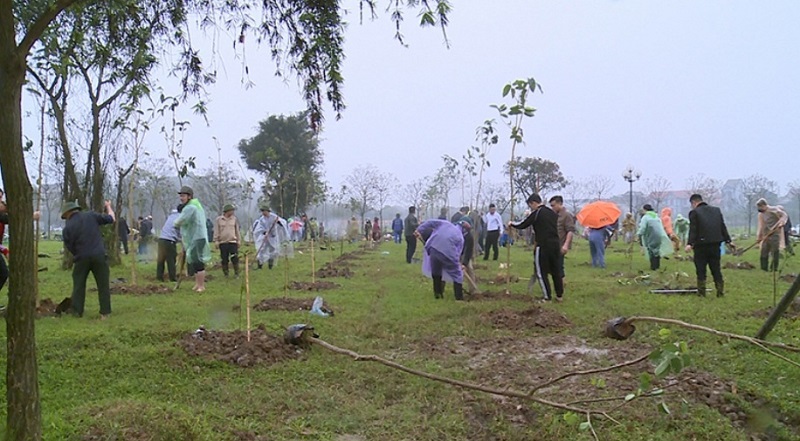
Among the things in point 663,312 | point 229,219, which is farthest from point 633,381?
point 229,219

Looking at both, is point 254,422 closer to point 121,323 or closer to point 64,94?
point 121,323

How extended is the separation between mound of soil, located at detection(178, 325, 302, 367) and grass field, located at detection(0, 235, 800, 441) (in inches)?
4.1

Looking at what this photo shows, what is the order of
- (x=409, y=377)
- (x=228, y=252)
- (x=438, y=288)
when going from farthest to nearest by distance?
(x=228, y=252) → (x=438, y=288) → (x=409, y=377)

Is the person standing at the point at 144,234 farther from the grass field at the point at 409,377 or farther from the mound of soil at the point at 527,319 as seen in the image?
the mound of soil at the point at 527,319

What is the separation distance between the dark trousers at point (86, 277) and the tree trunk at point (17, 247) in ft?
16.4

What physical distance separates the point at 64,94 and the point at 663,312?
1318 centimetres

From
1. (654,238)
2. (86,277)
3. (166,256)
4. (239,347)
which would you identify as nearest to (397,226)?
(654,238)

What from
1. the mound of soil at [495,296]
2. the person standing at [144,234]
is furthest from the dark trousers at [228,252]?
the person standing at [144,234]

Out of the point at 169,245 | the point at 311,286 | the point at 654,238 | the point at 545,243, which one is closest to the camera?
the point at 545,243

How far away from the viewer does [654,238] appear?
1477 centimetres

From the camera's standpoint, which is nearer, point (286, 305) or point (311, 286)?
point (286, 305)

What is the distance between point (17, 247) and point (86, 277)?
5.27 metres

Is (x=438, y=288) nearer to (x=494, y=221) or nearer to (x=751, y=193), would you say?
(x=494, y=221)

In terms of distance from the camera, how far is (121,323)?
791 centimetres
